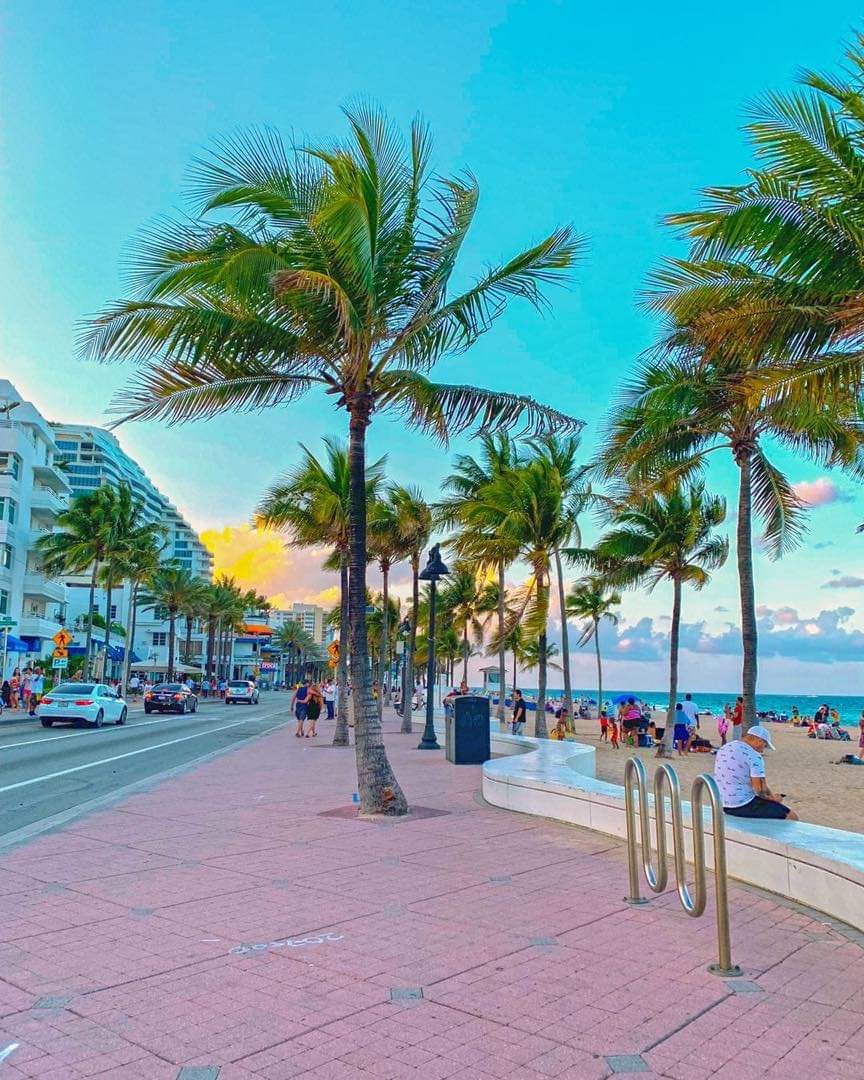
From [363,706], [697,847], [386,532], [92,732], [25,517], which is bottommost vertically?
[92,732]

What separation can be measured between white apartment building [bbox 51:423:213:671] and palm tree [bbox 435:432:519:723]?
4086cm

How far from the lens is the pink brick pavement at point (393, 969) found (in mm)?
3863

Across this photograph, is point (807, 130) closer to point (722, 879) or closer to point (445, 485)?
point (722, 879)

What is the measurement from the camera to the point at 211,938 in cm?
559

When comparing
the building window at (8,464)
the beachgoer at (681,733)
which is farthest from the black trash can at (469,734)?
the building window at (8,464)

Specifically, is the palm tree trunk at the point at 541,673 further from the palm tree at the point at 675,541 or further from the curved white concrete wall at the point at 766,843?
the curved white concrete wall at the point at 766,843

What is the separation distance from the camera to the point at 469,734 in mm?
17125

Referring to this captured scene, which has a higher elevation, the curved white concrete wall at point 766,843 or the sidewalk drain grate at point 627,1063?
the curved white concrete wall at point 766,843

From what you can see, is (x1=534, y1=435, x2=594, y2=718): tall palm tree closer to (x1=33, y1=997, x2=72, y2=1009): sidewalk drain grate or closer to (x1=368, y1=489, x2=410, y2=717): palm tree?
(x1=368, y1=489, x2=410, y2=717): palm tree

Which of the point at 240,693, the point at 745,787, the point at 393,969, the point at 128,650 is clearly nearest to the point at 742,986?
the point at 393,969

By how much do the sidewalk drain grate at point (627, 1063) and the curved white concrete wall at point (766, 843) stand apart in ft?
8.20

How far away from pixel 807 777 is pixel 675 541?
8553mm

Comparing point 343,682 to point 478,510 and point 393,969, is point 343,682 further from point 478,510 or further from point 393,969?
point 393,969

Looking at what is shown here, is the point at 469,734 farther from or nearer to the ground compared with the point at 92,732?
farther from the ground
